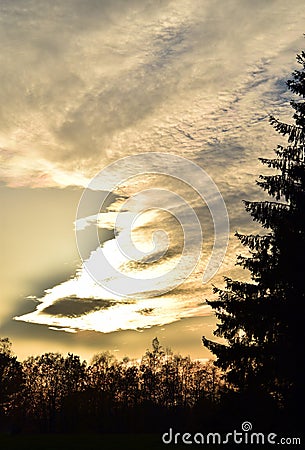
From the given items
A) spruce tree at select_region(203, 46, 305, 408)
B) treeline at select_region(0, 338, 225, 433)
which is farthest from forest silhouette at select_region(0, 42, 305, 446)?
treeline at select_region(0, 338, 225, 433)

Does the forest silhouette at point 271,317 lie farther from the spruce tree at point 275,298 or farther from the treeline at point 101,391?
the treeline at point 101,391

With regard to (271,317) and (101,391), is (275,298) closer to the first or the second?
(271,317)

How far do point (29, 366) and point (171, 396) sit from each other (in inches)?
1060

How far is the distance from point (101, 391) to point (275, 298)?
262ft

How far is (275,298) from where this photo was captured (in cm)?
1739

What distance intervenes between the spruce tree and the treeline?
214 feet

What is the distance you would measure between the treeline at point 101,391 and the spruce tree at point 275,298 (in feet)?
214

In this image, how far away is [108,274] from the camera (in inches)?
1178

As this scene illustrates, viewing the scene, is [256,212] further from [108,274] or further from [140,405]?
[140,405]

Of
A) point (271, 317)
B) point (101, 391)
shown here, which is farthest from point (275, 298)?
point (101, 391)

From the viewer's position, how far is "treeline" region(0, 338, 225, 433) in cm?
8244

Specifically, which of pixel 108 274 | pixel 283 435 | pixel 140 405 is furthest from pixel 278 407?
pixel 140 405

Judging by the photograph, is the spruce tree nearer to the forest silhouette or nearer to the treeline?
the forest silhouette

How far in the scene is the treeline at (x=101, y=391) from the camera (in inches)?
3246
